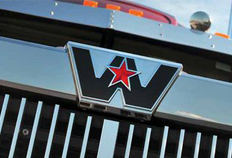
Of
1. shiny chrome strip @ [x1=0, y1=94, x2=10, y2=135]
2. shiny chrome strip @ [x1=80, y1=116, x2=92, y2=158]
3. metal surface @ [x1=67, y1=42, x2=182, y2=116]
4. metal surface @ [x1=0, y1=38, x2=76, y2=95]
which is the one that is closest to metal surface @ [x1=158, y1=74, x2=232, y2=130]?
metal surface @ [x1=67, y1=42, x2=182, y2=116]

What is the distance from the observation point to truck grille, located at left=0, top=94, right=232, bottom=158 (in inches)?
96.1

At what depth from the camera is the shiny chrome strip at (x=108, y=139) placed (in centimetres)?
242

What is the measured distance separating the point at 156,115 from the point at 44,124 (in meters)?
0.70

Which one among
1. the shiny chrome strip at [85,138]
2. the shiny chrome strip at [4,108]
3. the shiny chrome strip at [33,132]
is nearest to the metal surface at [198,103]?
the shiny chrome strip at [85,138]

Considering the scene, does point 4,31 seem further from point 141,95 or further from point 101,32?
point 141,95

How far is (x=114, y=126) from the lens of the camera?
2.46 meters

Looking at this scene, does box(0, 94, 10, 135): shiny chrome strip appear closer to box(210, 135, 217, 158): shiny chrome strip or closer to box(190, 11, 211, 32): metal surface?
box(210, 135, 217, 158): shiny chrome strip

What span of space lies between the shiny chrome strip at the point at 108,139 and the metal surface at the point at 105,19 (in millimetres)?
764

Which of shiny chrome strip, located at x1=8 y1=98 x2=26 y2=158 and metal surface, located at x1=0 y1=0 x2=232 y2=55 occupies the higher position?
metal surface, located at x1=0 y1=0 x2=232 y2=55

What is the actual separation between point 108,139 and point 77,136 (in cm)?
20

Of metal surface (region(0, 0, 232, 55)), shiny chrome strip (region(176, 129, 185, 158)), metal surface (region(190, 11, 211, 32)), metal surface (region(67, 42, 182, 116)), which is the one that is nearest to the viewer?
metal surface (region(67, 42, 182, 116))

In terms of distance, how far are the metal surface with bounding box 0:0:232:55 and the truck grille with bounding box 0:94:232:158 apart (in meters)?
0.71

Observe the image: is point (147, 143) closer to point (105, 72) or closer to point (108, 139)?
point (108, 139)

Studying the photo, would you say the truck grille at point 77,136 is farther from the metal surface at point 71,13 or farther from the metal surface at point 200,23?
the metal surface at point 200,23
